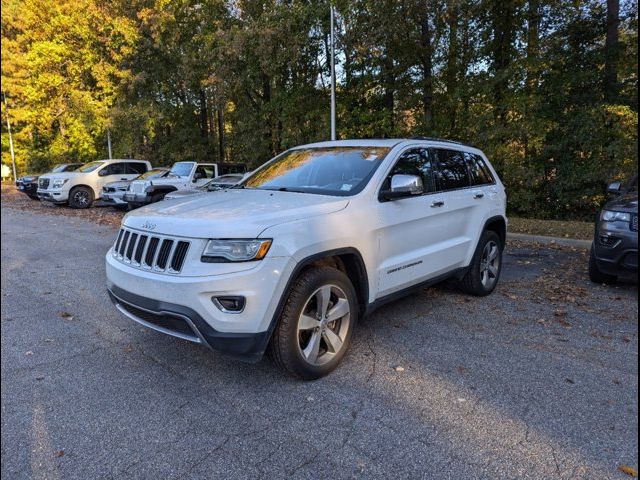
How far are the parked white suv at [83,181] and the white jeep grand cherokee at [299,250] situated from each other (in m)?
14.0

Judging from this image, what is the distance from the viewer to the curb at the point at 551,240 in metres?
8.32

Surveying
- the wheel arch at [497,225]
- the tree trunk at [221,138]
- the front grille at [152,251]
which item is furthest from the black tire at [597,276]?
the tree trunk at [221,138]

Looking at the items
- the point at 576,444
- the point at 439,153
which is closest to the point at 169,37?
the point at 439,153

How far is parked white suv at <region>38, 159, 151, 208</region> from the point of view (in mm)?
16031

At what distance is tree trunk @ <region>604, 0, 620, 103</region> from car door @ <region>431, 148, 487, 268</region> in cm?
924

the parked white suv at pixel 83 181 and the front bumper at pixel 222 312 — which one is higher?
the parked white suv at pixel 83 181

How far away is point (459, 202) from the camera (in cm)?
477

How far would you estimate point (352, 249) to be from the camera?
348cm

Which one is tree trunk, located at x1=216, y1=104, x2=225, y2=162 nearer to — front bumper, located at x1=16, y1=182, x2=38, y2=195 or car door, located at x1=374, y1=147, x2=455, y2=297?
front bumper, located at x1=16, y1=182, x2=38, y2=195

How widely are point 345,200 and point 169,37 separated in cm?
2222

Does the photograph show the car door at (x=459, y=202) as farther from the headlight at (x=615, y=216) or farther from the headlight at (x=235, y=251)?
the headlight at (x=235, y=251)

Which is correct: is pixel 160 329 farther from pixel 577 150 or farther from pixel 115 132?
pixel 115 132

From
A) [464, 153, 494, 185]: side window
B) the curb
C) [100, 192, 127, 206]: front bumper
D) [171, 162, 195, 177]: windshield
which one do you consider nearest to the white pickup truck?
[171, 162, 195, 177]: windshield

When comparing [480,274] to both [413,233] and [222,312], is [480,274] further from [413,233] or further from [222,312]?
[222,312]
